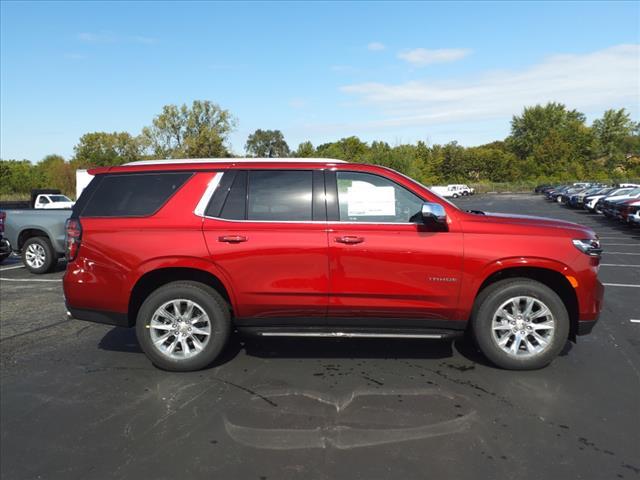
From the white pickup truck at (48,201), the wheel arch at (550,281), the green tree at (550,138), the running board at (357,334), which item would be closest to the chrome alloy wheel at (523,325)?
the wheel arch at (550,281)

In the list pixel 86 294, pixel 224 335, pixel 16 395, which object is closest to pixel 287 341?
pixel 224 335

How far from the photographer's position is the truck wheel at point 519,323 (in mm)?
4367

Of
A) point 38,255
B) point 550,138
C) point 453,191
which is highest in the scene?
point 550,138

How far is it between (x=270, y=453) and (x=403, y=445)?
857mm

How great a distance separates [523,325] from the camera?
4.41m

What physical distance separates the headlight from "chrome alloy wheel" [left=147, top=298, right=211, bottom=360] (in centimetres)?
334

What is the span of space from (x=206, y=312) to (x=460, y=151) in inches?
3462

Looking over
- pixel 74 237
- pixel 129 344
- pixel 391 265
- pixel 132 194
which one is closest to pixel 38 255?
pixel 129 344

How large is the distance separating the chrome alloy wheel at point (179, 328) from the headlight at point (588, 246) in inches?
132

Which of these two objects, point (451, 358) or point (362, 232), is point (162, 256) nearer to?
point (362, 232)

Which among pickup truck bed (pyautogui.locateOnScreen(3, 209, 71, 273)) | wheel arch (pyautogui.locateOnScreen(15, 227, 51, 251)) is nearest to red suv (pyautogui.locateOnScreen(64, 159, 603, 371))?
pickup truck bed (pyautogui.locateOnScreen(3, 209, 71, 273))

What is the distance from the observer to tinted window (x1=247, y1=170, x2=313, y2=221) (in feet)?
14.7

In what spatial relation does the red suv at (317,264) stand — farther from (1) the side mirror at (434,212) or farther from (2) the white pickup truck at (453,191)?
(2) the white pickup truck at (453,191)

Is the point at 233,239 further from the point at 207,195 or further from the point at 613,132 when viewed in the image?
the point at 613,132
